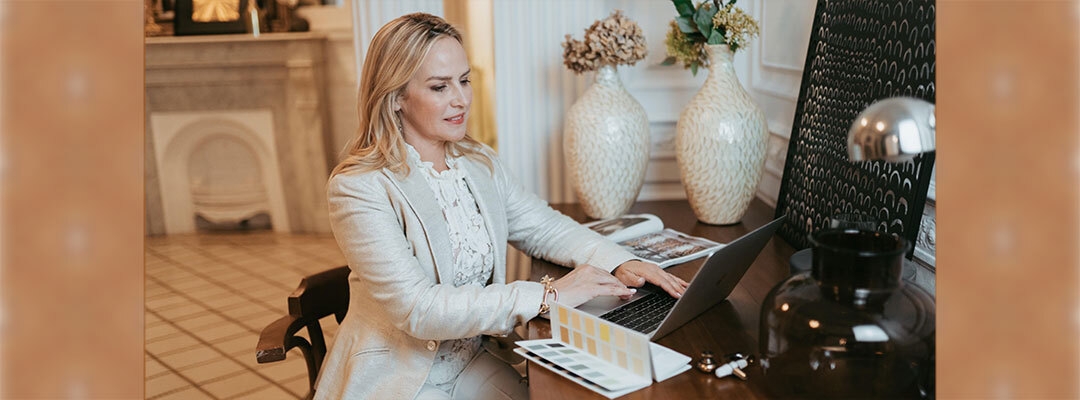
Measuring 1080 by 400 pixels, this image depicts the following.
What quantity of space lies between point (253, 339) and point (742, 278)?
264 cm

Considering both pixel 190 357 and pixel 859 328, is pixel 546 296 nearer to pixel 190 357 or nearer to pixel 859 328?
pixel 859 328

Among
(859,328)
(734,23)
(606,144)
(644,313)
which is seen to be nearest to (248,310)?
(606,144)

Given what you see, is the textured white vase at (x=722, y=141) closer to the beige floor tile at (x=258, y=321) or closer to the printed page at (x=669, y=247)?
the printed page at (x=669, y=247)

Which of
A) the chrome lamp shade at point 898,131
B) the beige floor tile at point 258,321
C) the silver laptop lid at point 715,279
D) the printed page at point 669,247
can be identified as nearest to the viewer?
the chrome lamp shade at point 898,131

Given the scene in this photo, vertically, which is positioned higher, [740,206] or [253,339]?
[740,206]

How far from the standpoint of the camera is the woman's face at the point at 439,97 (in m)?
1.59

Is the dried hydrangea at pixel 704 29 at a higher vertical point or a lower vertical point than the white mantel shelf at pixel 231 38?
lower

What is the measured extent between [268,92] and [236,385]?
319 cm

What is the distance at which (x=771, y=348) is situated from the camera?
0.93 meters

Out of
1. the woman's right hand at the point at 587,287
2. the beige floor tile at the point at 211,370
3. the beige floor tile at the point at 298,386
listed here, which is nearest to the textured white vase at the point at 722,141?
the woman's right hand at the point at 587,287

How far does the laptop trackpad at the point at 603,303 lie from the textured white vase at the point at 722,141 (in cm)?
55

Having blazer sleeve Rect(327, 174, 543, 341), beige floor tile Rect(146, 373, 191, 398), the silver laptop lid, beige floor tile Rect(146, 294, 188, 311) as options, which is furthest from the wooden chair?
beige floor tile Rect(146, 294, 188, 311)
